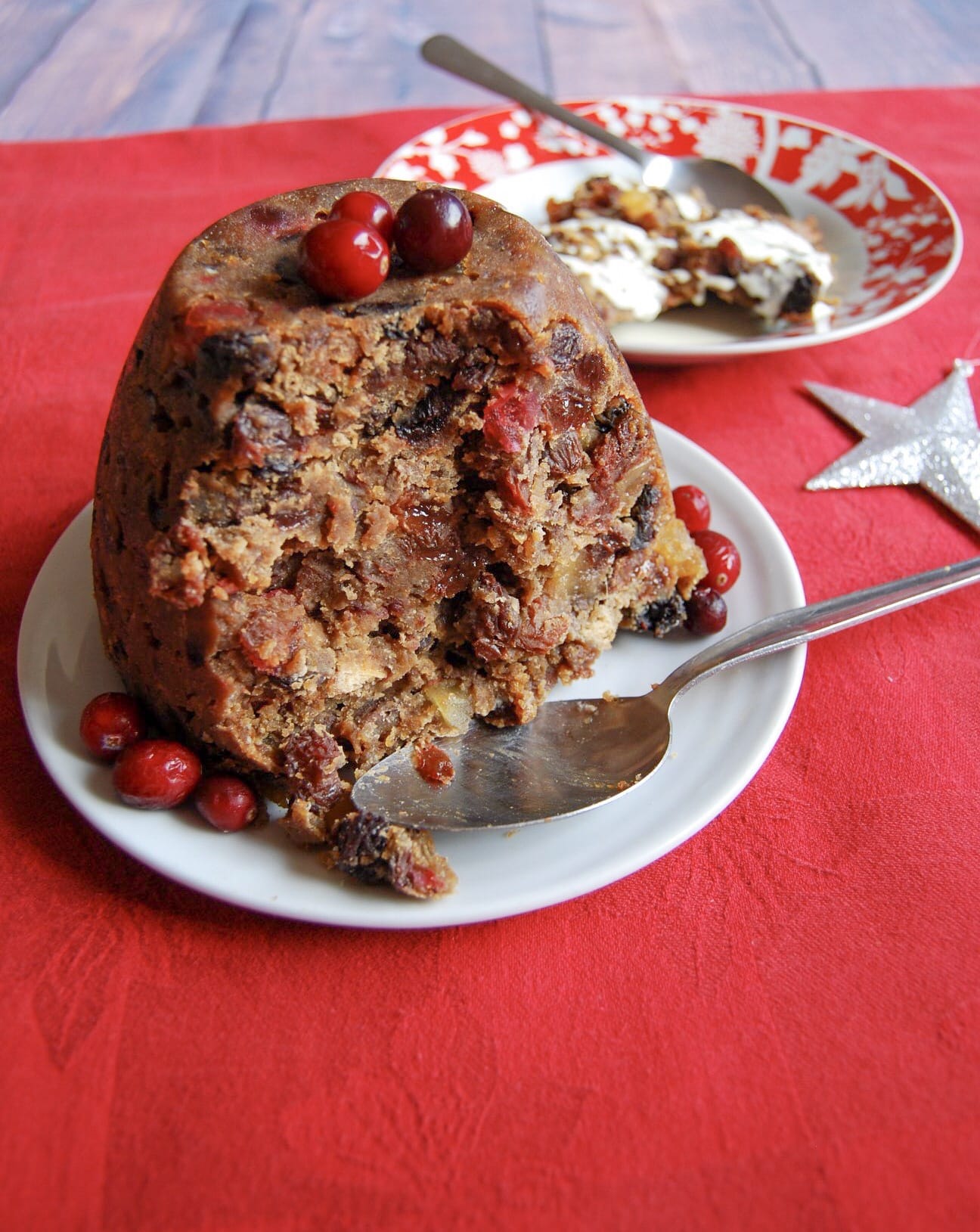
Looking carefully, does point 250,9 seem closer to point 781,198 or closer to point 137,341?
point 781,198

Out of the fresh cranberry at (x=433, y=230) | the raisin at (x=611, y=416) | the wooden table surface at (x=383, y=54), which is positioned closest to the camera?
the fresh cranberry at (x=433, y=230)

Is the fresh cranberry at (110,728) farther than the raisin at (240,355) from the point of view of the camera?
Yes

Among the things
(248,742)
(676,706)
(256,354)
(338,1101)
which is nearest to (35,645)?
(248,742)

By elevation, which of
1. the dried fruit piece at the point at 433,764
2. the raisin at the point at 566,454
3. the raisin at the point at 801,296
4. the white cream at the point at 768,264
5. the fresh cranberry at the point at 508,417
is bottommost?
the dried fruit piece at the point at 433,764

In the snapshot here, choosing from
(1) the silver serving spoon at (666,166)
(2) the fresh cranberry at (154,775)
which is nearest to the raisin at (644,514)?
(2) the fresh cranberry at (154,775)

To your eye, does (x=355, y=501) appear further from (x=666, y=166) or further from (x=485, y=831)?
(x=666, y=166)

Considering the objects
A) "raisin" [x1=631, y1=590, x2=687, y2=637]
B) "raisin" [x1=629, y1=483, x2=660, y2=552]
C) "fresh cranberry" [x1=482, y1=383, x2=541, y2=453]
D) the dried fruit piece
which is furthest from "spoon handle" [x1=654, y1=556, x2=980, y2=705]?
"fresh cranberry" [x1=482, y1=383, x2=541, y2=453]

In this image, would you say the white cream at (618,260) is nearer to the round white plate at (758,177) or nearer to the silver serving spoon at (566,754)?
the round white plate at (758,177)
